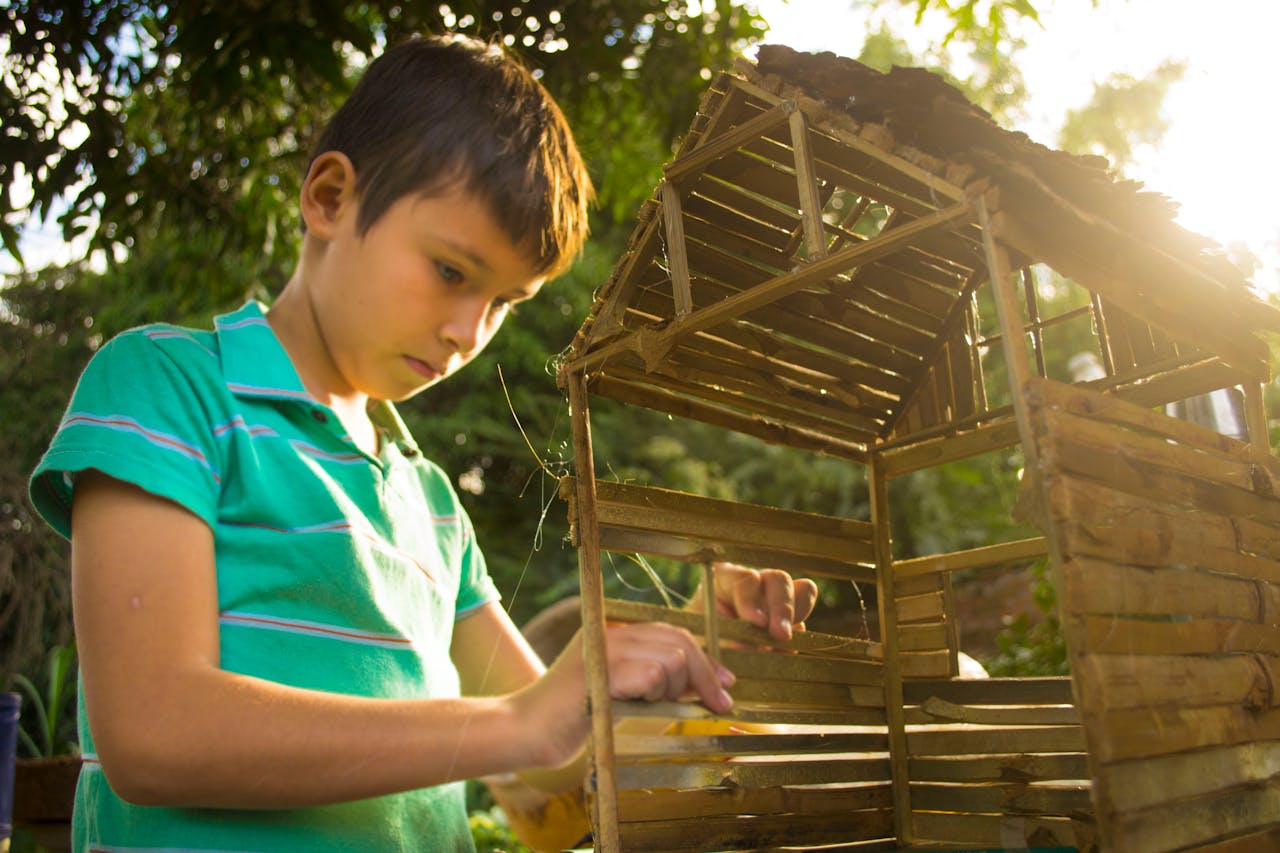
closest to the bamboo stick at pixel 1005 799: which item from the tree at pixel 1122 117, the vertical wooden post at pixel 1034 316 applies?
the vertical wooden post at pixel 1034 316

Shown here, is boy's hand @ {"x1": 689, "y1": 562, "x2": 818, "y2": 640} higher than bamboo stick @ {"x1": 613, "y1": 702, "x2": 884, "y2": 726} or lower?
higher

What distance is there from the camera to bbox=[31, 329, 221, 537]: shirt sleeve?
49.8 inches

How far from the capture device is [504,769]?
1.18 m

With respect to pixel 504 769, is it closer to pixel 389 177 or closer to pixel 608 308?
pixel 608 308

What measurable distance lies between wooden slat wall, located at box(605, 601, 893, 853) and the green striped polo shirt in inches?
14.4

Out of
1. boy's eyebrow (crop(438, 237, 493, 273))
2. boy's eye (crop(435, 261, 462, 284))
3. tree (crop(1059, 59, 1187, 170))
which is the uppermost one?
tree (crop(1059, 59, 1187, 170))

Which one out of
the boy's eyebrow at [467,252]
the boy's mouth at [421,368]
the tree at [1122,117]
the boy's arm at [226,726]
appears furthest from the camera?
the tree at [1122,117]

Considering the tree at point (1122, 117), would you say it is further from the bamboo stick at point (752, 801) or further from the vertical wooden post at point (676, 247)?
the bamboo stick at point (752, 801)

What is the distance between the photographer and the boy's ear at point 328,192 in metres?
1.58

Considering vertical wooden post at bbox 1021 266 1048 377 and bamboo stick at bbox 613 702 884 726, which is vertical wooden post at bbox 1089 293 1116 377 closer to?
vertical wooden post at bbox 1021 266 1048 377

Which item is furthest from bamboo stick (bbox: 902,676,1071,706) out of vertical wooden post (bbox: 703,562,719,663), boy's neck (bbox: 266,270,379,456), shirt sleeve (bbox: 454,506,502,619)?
boy's neck (bbox: 266,270,379,456)

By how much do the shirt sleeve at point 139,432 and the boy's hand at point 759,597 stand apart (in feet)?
2.35

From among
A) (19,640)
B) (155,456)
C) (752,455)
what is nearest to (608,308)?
(155,456)

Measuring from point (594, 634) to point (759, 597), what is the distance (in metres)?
0.44
